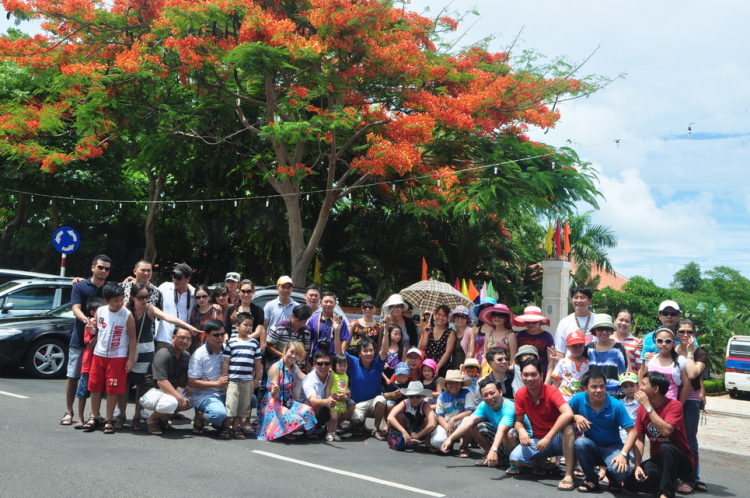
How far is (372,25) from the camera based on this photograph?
16.0 meters

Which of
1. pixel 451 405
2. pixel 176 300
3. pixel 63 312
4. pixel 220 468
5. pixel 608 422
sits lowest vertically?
pixel 220 468

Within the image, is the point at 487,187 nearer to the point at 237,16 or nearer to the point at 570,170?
the point at 570,170

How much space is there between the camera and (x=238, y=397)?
7.98 metres

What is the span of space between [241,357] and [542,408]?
3.38 metres

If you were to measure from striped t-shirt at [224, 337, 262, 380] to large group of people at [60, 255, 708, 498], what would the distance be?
0.05ft

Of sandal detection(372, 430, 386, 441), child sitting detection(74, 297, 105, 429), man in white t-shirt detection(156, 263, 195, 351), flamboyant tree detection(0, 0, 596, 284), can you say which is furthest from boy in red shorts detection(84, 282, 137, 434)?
flamboyant tree detection(0, 0, 596, 284)

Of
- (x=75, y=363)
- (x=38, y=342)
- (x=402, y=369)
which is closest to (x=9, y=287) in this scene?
(x=38, y=342)

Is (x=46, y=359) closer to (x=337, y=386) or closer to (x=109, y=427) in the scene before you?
(x=109, y=427)

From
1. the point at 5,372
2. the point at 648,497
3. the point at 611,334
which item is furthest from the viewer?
the point at 5,372

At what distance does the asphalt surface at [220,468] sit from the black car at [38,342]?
3.17 metres

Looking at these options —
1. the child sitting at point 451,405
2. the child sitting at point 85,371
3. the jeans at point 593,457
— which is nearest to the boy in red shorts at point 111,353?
the child sitting at point 85,371

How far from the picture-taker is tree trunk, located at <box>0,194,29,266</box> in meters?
25.7

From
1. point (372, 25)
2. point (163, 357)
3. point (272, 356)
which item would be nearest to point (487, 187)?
point (372, 25)

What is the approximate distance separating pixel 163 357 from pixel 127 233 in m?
21.9
